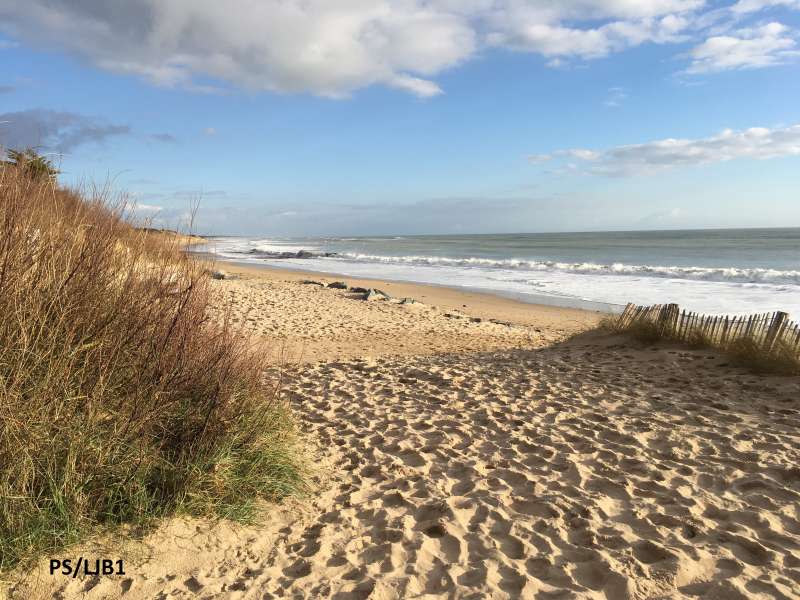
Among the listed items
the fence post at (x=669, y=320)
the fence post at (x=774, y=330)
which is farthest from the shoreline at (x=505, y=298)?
the fence post at (x=774, y=330)

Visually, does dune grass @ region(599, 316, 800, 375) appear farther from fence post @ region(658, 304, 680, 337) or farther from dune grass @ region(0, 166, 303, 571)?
dune grass @ region(0, 166, 303, 571)

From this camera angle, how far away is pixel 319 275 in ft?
87.2

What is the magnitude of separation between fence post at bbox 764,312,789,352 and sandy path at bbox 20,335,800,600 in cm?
65

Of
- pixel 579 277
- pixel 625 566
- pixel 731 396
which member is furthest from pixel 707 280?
pixel 625 566

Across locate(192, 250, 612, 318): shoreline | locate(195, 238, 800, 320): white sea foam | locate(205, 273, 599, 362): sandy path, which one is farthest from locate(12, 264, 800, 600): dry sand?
locate(195, 238, 800, 320): white sea foam

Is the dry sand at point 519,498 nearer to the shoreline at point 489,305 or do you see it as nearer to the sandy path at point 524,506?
the sandy path at point 524,506

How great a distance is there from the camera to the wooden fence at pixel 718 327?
663cm

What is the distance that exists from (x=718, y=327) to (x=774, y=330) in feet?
3.10

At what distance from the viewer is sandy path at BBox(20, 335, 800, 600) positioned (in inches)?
105

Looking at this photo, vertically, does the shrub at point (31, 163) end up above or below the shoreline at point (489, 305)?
above

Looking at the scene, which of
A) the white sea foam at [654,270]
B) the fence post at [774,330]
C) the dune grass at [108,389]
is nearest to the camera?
the dune grass at [108,389]

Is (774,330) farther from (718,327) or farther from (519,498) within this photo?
(519,498)

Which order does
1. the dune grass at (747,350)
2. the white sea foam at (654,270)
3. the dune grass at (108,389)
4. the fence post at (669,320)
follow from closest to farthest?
the dune grass at (108,389)
the dune grass at (747,350)
the fence post at (669,320)
the white sea foam at (654,270)

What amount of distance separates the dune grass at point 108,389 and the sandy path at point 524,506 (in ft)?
0.97
